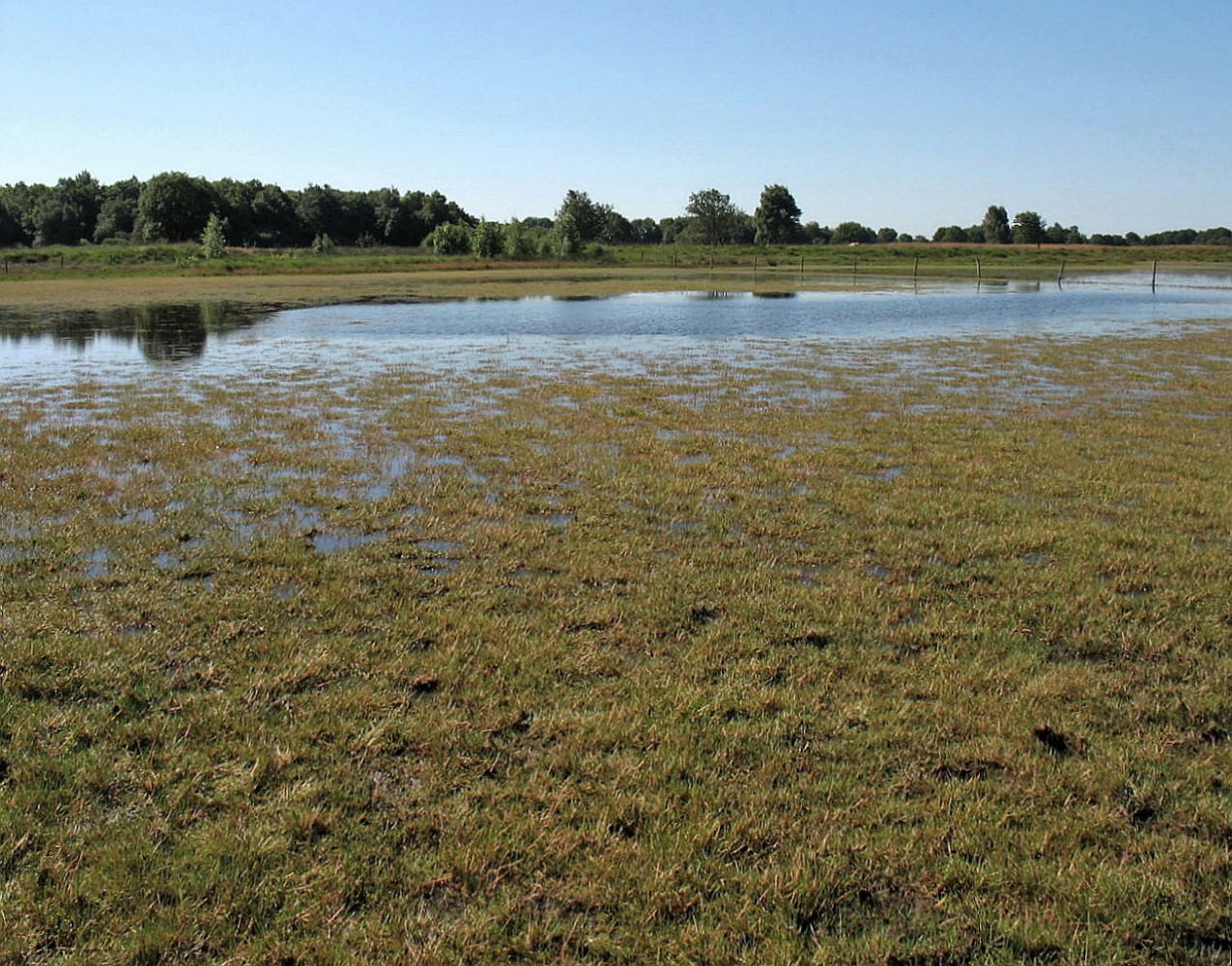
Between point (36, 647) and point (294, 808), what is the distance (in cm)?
282

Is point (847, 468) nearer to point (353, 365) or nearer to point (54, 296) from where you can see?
point (353, 365)

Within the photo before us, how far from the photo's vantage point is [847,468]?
10.8 metres

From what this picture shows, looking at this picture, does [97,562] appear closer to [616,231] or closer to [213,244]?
[213,244]

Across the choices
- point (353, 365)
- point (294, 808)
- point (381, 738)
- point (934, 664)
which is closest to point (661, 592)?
point (934, 664)

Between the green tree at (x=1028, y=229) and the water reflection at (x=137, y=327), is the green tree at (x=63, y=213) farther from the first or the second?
the green tree at (x=1028, y=229)

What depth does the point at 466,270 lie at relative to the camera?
88312 mm

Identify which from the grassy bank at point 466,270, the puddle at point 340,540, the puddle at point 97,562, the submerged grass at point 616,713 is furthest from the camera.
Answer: the grassy bank at point 466,270

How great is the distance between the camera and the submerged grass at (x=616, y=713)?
3.44 metres

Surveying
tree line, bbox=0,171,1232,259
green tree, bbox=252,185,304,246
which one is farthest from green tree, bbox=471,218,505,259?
green tree, bbox=252,185,304,246

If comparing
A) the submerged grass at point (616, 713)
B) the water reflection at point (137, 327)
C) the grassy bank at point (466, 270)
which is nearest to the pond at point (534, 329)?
the water reflection at point (137, 327)

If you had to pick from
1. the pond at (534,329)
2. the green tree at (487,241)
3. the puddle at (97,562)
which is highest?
the green tree at (487,241)

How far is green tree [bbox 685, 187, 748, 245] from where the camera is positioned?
17712cm

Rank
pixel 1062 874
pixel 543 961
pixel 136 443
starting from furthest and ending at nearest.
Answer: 1. pixel 136 443
2. pixel 1062 874
3. pixel 543 961

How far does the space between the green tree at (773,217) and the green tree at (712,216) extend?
43.0 feet
